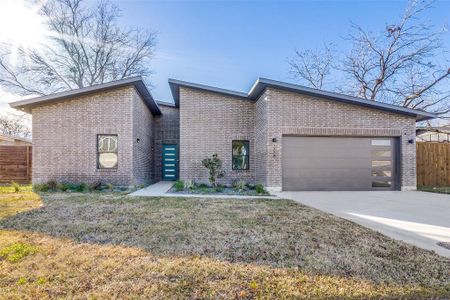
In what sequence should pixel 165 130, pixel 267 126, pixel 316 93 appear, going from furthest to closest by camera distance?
pixel 165 130 < pixel 267 126 < pixel 316 93

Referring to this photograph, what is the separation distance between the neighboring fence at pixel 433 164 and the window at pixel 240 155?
25.6 feet

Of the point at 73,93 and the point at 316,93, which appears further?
the point at 316,93

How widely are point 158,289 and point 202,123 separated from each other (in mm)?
9414

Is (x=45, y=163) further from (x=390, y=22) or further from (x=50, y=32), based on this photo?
(x=390, y=22)

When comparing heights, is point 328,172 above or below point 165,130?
below

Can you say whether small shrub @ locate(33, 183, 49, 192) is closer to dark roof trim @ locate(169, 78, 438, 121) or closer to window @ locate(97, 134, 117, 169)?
window @ locate(97, 134, 117, 169)

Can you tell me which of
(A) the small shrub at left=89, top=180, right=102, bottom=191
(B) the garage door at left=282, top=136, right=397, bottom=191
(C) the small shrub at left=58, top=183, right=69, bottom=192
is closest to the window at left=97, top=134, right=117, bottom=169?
(A) the small shrub at left=89, top=180, right=102, bottom=191

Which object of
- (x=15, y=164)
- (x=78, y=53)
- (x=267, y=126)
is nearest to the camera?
(x=267, y=126)

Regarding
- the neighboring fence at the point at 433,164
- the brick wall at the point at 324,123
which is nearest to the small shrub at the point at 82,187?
the brick wall at the point at 324,123

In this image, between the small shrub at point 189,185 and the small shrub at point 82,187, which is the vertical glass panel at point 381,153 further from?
the small shrub at point 82,187

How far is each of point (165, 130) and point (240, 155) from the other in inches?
198

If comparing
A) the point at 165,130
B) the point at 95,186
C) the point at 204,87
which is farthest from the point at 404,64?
the point at 95,186

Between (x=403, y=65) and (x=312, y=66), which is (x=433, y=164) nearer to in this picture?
(x=403, y=65)

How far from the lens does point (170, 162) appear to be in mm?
14109
